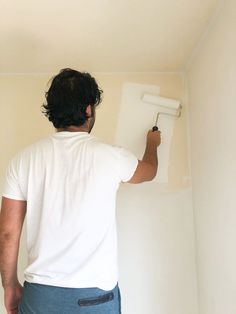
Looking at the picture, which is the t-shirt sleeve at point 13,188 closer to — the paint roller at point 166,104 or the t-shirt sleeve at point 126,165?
the t-shirt sleeve at point 126,165

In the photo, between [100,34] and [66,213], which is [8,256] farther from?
[100,34]

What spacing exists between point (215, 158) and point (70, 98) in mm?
634

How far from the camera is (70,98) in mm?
1186

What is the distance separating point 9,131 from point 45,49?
1.73ft

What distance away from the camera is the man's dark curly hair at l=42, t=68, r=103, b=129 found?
1.18m

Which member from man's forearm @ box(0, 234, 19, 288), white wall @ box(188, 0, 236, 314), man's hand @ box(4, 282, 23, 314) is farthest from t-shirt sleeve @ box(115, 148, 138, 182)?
man's hand @ box(4, 282, 23, 314)

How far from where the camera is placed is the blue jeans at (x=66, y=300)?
1066mm

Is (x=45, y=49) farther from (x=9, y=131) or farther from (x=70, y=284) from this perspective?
(x=70, y=284)

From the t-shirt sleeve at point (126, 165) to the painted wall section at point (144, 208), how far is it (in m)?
0.51

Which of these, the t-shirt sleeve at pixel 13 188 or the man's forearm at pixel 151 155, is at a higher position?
the man's forearm at pixel 151 155

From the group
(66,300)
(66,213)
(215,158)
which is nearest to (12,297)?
(66,300)

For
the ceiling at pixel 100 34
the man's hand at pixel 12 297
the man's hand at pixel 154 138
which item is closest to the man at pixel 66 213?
the man's hand at pixel 12 297

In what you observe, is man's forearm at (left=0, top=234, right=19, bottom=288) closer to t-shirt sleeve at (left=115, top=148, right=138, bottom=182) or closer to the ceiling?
t-shirt sleeve at (left=115, top=148, right=138, bottom=182)

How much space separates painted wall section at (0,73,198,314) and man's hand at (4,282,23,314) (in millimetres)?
469
